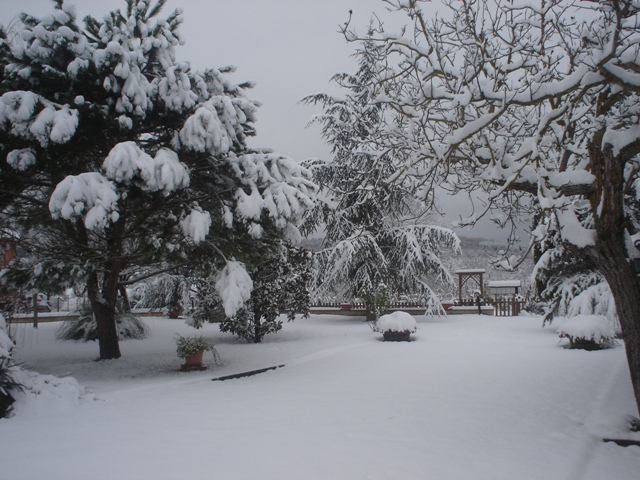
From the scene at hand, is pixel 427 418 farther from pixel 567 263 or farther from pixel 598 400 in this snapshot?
pixel 567 263

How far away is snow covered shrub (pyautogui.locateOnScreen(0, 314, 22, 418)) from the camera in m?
5.48

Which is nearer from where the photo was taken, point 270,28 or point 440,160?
point 440,160

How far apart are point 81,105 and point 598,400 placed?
885 cm

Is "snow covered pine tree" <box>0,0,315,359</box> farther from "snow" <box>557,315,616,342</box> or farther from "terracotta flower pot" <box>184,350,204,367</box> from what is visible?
"snow" <box>557,315,616,342</box>

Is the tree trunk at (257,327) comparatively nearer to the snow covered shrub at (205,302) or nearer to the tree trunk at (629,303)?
the snow covered shrub at (205,302)

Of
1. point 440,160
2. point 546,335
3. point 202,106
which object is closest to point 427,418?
point 440,160

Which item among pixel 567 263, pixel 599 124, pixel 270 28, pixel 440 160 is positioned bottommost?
pixel 567 263

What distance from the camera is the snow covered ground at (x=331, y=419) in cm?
397

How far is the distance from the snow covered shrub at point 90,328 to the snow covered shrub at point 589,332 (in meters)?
11.5

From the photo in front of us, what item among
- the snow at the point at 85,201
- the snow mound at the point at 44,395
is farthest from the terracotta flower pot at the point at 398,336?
the snow at the point at 85,201

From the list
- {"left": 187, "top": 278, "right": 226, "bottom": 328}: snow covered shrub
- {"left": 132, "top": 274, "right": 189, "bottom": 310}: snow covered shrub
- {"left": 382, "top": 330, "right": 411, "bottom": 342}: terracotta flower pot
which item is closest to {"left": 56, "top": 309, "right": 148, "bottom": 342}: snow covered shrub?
{"left": 187, "top": 278, "right": 226, "bottom": 328}: snow covered shrub

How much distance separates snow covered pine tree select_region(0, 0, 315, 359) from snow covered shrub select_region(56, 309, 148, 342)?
3971 mm

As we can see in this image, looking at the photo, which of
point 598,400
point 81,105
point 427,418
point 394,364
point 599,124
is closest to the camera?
point 599,124

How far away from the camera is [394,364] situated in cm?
948
